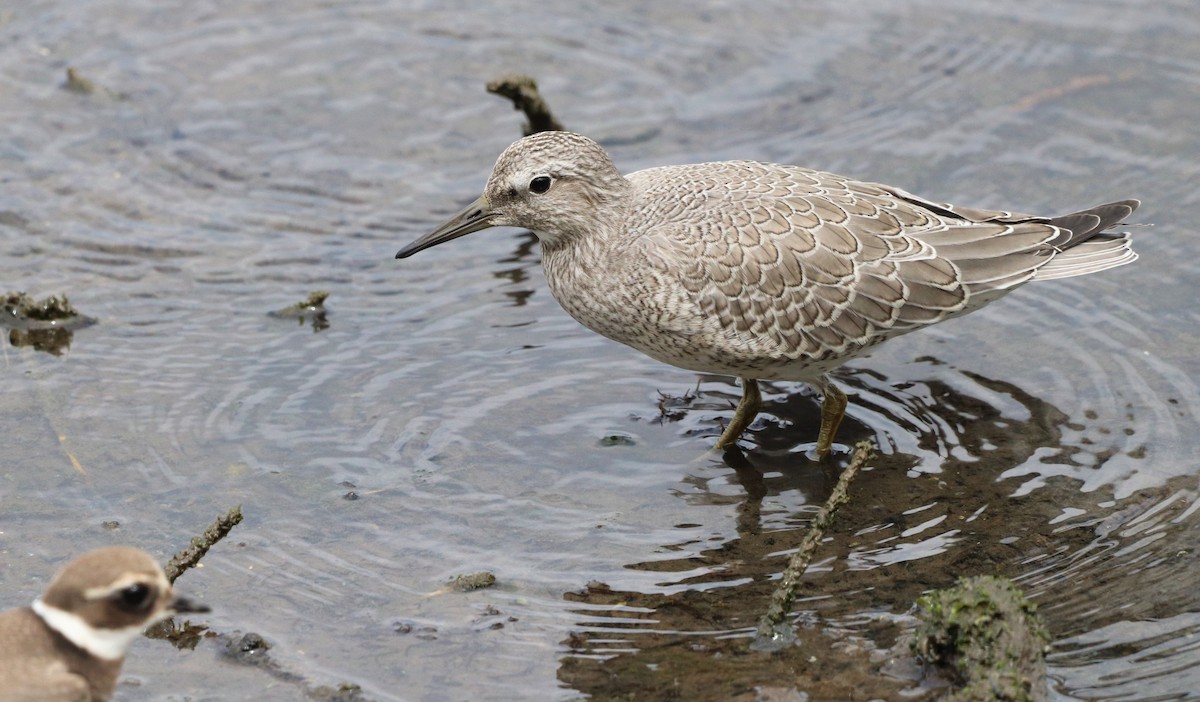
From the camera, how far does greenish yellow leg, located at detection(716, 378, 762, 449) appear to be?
9094 mm

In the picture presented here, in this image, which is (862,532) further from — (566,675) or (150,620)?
(150,620)

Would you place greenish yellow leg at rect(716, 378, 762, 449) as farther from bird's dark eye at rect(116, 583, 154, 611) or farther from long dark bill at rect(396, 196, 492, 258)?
bird's dark eye at rect(116, 583, 154, 611)

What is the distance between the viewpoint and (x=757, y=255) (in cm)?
866

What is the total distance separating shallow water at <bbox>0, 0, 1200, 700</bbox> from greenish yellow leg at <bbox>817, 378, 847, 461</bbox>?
10.8 inches

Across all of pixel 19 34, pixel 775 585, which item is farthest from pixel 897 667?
pixel 19 34

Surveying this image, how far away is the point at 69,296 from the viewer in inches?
408

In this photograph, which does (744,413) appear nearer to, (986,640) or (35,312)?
(986,640)

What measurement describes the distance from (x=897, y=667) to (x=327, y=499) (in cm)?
340

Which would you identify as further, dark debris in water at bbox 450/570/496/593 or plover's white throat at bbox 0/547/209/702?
dark debris in water at bbox 450/570/496/593

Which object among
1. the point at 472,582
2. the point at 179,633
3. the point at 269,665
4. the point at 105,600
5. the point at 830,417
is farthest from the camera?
the point at 830,417

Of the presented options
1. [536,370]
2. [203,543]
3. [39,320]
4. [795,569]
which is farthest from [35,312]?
[795,569]

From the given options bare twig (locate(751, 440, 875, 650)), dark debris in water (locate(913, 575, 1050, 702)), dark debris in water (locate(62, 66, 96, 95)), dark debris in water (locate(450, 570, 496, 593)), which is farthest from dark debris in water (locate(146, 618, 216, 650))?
dark debris in water (locate(62, 66, 96, 95))

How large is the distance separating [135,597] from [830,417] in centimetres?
465

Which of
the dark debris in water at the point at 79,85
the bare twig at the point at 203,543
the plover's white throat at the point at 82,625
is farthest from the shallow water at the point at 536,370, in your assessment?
the plover's white throat at the point at 82,625
